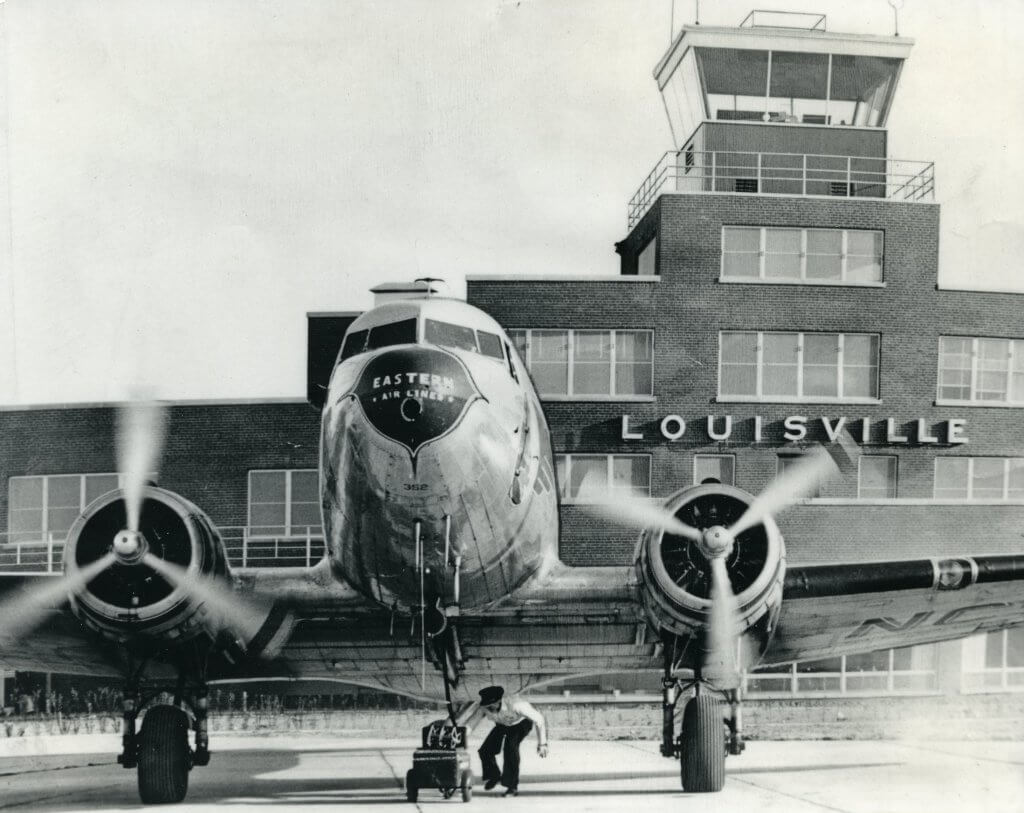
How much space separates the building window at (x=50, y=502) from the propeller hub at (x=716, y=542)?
2603 centimetres

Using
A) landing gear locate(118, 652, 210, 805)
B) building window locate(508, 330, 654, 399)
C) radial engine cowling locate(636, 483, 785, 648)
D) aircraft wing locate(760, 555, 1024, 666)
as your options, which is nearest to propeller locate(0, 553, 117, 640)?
landing gear locate(118, 652, 210, 805)

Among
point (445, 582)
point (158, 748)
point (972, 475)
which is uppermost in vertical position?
point (972, 475)

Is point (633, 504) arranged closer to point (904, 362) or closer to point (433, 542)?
point (433, 542)

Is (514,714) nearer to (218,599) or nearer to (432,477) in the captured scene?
(218,599)

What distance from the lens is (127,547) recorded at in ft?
39.4

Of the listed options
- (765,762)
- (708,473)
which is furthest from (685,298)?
(765,762)

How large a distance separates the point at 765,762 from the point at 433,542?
9.61 meters

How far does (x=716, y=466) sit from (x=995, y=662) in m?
9.56

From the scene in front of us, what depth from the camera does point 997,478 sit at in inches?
1396

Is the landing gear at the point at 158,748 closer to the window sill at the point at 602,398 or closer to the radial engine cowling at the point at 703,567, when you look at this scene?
the radial engine cowling at the point at 703,567

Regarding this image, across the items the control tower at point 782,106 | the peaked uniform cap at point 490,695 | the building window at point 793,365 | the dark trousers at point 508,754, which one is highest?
the control tower at point 782,106

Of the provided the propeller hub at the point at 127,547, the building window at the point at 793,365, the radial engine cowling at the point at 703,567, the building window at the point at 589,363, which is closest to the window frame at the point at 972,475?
the building window at the point at 793,365

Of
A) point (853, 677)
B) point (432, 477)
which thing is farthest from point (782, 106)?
point (432, 477)

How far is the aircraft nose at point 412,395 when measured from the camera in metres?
10.7
